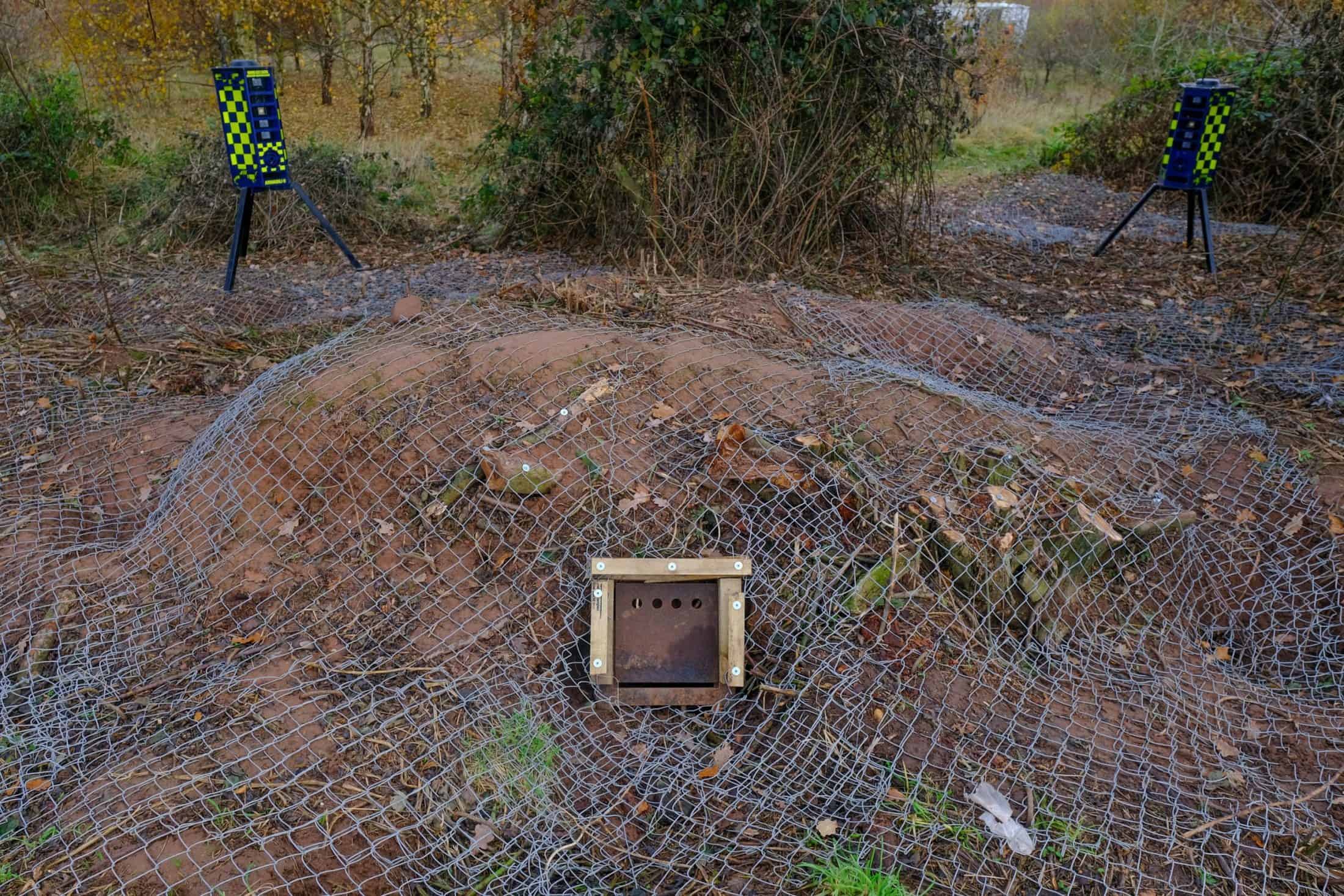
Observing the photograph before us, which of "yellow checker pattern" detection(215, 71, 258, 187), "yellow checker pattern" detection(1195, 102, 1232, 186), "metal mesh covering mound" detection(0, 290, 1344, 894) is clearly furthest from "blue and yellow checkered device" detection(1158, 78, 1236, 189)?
"yellow checker pattern" detection(215, 71, 258, 187)

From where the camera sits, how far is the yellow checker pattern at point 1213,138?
253 inches

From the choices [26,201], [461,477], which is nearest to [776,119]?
[461,477]

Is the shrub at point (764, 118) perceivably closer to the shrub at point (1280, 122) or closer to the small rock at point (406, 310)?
the small rock at point (406, 310)

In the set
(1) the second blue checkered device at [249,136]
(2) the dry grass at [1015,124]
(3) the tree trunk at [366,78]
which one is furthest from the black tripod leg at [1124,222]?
(3) the tree trunk at [366,78]

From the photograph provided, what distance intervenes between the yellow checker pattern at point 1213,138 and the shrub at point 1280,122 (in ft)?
3.59

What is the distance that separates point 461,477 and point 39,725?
1316 mm

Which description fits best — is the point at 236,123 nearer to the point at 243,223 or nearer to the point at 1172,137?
the point at 243,223

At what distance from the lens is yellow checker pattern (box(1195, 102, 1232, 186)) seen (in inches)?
253

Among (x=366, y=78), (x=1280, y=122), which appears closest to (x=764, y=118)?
(x=1280, y=122)

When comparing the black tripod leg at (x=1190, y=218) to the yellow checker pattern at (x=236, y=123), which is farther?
the black tripod leg at (x=1190, y=218)

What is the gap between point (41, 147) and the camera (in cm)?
759

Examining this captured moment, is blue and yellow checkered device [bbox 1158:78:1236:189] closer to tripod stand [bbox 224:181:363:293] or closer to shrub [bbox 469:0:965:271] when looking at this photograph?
shrub [bbox 469:0:965:271]

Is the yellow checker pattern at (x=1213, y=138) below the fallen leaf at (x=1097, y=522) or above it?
above

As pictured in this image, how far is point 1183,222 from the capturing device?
26.7 ft
